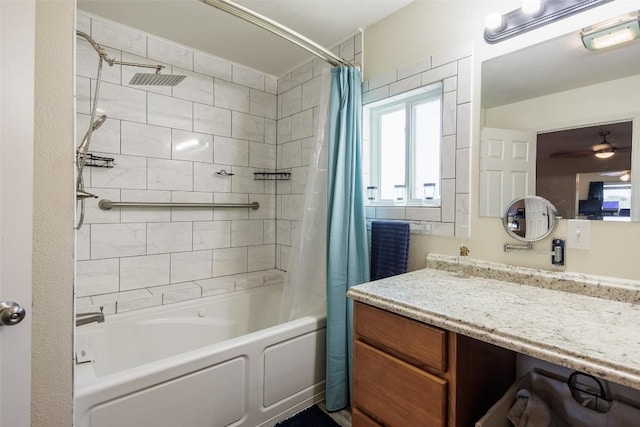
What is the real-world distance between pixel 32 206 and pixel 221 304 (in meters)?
1.51

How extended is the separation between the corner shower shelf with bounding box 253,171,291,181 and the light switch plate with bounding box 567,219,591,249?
6.24 feet

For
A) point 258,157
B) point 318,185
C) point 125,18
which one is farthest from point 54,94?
point 258,157

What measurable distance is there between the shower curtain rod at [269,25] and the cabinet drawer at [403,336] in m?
1.32

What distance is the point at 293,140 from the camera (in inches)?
100

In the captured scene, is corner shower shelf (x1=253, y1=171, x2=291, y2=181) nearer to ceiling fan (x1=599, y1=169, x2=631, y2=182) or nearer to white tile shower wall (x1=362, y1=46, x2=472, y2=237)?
white tile shower wall (x1=362, y1=46, x2=472, y2=237)

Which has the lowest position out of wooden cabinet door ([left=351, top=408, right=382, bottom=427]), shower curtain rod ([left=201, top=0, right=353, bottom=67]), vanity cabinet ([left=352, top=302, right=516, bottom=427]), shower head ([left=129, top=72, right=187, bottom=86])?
wooden cabinet door ([left=351, top=408, right=382, bottom=427])

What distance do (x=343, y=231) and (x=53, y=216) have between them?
1233 mm

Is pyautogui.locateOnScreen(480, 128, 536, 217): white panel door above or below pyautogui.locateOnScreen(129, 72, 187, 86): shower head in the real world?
below

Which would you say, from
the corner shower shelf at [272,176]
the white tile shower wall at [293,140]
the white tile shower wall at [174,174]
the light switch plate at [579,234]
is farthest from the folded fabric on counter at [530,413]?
the corner shower shelf at [272,176]

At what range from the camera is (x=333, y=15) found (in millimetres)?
1830

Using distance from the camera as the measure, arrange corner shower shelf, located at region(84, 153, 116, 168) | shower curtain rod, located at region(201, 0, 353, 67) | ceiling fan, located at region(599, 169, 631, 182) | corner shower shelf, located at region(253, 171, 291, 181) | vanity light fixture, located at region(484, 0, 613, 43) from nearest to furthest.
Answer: ceiling fan, located at region(599, 169, 631, 182), vanity light fixture, located at region(484, 0, 613, 43), shower curtain rod, located at region(201, 0, 353, 67), corner shower shelf, located at region(84, 153, 116, 168), corner shower shelf, located at region(253, 171, 291, 181)

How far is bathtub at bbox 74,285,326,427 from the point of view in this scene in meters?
1.16

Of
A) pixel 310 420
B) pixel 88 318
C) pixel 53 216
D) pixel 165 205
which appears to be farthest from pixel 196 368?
pixel 165 205

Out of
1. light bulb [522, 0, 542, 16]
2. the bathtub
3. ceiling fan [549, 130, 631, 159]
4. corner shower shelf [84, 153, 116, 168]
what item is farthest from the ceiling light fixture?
corner shower shelf [84, 153, 116, 168]
